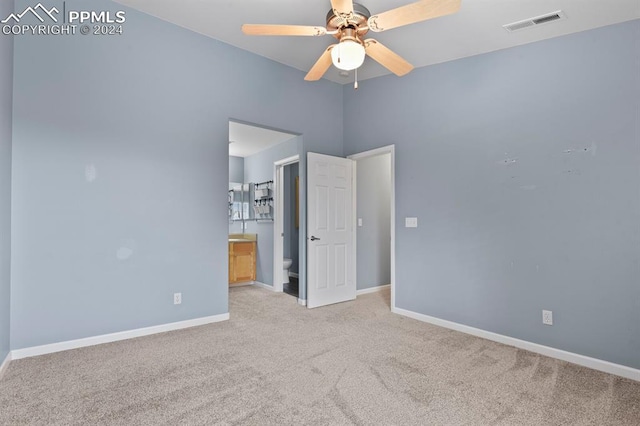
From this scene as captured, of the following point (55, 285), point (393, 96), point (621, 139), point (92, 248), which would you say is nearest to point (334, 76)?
point (393, 96)

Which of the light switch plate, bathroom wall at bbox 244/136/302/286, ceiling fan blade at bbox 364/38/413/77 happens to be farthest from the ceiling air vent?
bathroom wall at bbox 244/136/302/286

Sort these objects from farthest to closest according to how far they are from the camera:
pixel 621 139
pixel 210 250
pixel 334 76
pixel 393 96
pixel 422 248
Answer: pixel 334 76 → pixel 393 96 → pixel 422 248 → pixel 210 250 → pixel 621 139

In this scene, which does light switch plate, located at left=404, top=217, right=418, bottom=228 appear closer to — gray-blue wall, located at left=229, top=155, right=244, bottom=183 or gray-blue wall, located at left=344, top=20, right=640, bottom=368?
gray-blue wall, located at left=344, top=20, right=640, bottom=368

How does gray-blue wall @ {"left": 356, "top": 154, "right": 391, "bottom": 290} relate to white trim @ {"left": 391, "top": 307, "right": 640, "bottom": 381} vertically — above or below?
above

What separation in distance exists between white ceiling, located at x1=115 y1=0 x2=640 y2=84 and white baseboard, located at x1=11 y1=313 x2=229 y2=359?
298cm

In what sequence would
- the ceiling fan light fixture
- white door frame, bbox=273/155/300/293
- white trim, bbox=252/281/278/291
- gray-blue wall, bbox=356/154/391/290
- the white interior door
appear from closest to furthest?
the ceiling fan light fixture, the white interior door, gray-blue wall, bbox=356/154/391/290, white door frame, bbox=273/155/300/293, white trim, bbox=252/281/278/291

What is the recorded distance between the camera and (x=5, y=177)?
8.32 ft

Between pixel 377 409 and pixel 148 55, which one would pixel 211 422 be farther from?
pixel 148 55

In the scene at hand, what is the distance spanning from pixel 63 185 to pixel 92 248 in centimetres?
58

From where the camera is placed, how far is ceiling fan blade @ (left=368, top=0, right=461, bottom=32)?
6.53 feet

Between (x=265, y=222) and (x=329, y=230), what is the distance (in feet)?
6.02

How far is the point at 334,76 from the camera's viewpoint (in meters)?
4.57

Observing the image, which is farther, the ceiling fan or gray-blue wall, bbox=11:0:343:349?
gray-blue wall, bbox=11:0:343:349

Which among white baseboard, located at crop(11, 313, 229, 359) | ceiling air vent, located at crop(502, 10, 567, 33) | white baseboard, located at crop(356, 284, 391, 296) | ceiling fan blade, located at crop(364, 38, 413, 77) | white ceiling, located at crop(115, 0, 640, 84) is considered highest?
white ceiling, located at crop(115, 0, 640, 84)
